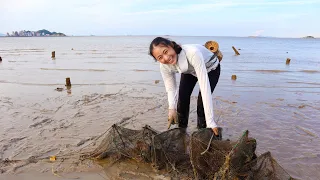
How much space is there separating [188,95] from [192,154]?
4.20 ft

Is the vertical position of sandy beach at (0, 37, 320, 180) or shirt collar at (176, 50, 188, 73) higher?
shirt collar at (176, 50, 188, 73)

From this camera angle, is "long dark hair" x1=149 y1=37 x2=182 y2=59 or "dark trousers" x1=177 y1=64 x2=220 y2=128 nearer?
"long dark hair" x1=149 y1=37 x2=182 y2=59

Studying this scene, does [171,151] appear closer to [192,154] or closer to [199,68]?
[192,154]

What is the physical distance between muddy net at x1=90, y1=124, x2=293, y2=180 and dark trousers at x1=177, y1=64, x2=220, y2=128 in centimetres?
56

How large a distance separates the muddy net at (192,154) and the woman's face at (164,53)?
3.04 ft

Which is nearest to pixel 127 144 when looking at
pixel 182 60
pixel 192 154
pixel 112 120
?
pixel 192 154

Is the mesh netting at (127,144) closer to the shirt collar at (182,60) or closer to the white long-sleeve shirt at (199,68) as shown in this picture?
the white long-sleeve shirt at (199,68)

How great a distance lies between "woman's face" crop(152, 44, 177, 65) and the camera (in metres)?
2.93

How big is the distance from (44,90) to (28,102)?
6.31 feet

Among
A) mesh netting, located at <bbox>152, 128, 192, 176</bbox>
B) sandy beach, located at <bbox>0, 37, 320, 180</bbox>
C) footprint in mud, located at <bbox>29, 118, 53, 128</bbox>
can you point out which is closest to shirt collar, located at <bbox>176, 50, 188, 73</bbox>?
mesh netting, located at <bbox>152, 128, 192, 176</bbox>

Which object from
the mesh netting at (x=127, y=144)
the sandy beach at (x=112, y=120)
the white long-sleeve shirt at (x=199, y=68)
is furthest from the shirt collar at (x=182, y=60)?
the sandy beach at (x=112, y=120)

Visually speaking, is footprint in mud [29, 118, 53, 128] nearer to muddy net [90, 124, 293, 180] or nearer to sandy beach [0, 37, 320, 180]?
sandy beach [0, 37, 320, 180]

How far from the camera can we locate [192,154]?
9.63 ft

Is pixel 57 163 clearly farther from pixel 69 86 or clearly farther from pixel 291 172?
pixel 69 86
